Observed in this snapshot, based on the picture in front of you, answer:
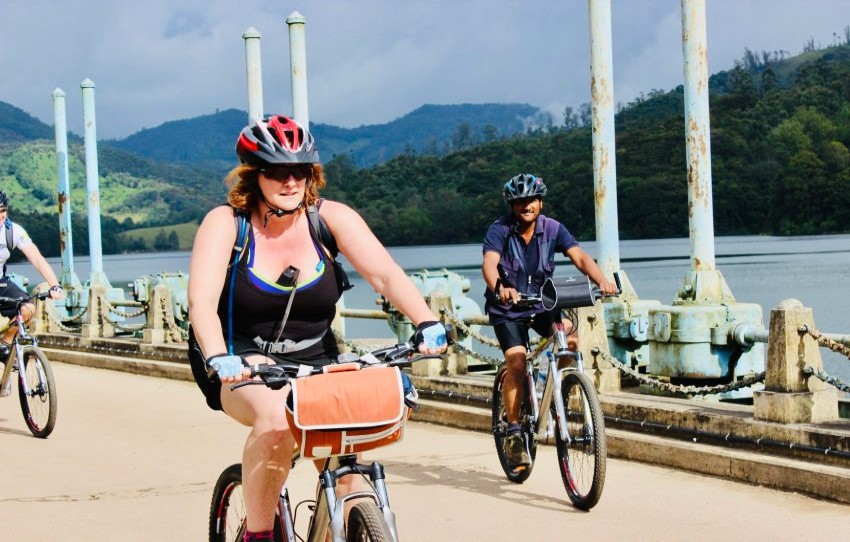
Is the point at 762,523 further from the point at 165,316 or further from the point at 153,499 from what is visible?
the point at 165,316

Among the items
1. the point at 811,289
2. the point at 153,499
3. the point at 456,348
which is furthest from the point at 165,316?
the point at 811,289

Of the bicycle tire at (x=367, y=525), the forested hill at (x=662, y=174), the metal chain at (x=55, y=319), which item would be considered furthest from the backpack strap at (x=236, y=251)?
the forested hill at (x=662, y=174)

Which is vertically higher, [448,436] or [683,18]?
[683,18]

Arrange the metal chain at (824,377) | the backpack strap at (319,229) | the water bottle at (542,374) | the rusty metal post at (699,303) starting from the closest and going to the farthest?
the backpack strap at (319,229) < the water bottle at (542,374) < the metal chain at (824,377) < the rusty metal post at (699,303)

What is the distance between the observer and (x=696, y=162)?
12.7m

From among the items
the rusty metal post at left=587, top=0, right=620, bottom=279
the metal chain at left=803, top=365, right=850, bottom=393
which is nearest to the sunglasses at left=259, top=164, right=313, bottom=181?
the metal chain at left=803, top=365, right=850, bottom=393

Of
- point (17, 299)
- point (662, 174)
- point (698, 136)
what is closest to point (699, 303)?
point (698, 136)

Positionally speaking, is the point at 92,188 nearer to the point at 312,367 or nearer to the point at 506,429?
the point at 506,429

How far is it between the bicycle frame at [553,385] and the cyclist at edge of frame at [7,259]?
4.48 m

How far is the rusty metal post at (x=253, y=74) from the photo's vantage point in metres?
19.6

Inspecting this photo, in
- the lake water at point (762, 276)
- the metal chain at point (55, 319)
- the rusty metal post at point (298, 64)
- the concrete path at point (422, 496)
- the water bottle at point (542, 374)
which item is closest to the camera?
the concrete path at point (422, 496)

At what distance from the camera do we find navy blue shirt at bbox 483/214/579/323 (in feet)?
28.7

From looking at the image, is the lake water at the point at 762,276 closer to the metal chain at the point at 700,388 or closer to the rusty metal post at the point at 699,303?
the rusty metal post at the point at 699,303

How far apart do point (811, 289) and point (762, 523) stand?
2331 inches
